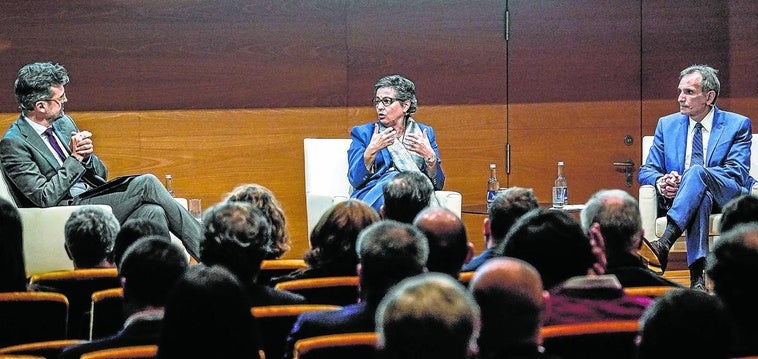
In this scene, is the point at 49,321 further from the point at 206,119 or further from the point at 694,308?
the point at 206,119

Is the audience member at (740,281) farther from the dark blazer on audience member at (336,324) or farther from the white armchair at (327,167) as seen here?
the white armchair at (327,167)

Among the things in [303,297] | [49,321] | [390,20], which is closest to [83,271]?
[49,321]

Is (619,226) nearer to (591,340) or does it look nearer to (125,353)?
(591,340)

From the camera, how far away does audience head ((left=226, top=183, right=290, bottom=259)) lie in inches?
156

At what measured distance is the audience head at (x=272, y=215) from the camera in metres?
3.96

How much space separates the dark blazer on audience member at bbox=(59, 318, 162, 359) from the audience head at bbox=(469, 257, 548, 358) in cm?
80

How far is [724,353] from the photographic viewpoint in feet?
6.32

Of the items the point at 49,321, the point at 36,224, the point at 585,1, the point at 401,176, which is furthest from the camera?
the point at 585,1

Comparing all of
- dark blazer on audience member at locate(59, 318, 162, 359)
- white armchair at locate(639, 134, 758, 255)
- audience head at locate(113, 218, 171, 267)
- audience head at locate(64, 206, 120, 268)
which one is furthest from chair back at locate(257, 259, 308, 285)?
white armchair at locate(639, 134, 758, 255)

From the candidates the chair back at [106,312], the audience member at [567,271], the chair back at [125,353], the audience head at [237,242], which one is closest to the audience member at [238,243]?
the audience head at [237,242]

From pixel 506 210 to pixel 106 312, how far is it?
1453mm

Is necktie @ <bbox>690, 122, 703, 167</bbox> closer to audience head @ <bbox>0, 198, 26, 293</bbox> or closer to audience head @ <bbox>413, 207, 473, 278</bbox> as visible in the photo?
audience head @ <bbox>413, 207, 473, 278</bbox>

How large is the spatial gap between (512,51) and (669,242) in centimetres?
201

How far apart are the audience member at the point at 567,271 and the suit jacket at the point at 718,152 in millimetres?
3302
